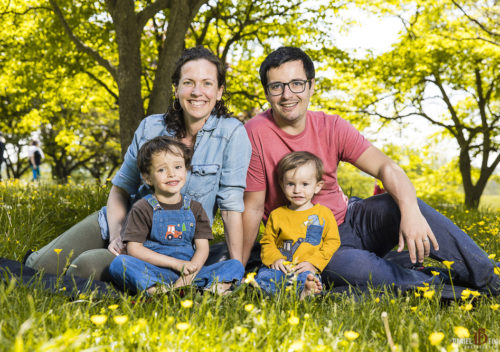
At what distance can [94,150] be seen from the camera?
76.1 ft

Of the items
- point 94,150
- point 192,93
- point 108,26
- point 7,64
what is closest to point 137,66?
point 108,26

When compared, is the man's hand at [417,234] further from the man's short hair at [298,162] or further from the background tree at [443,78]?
the background tree at [443,78]

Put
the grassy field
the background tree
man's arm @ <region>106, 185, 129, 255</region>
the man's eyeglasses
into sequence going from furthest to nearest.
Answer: the background tree < the man's eyeglasses < man's arm @ <region>106, 185, 129, 255</region> < the grassy field

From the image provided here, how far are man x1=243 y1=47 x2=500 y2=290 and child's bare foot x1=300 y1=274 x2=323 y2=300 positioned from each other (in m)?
0.33

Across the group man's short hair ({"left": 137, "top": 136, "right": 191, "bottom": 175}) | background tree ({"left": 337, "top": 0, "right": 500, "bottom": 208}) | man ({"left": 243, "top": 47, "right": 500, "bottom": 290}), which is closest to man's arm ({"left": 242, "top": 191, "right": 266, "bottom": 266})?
man ({"left": 243, "top": 47, "right": 500, "bottom": 290})

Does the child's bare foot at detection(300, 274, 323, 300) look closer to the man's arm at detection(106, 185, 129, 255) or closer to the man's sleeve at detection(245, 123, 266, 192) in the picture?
the man's sleeve at detection(245, 123, 266, 192)

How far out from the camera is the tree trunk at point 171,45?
22.1 ft

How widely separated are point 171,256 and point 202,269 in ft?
0.76

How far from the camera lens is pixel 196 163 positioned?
117 inches

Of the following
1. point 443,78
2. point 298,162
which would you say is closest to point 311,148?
point 298,162

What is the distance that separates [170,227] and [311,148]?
121cm

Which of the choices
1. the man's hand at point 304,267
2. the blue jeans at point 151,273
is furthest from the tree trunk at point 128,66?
the man's hand at point 304,267

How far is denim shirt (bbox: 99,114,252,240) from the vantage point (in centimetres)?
295

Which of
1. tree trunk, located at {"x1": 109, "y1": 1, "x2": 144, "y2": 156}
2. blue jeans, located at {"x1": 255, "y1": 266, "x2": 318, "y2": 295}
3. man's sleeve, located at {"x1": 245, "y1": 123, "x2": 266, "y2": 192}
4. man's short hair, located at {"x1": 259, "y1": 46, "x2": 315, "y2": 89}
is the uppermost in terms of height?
tree trunk, located at {"x1": 109, "y1": 1, "x2": 144, "y2": 156}
